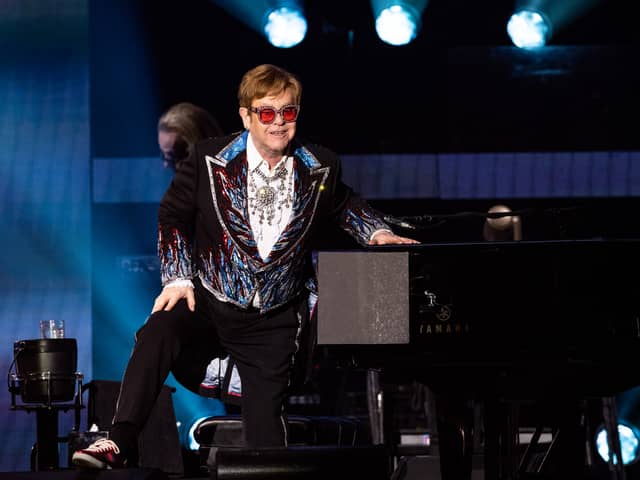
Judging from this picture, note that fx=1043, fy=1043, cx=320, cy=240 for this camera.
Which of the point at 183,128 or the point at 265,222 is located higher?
the point at 183,128

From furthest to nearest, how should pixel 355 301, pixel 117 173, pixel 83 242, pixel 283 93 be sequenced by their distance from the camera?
pixel 117 173, pixel 83 242, pixel 283 93, pixel 355 301

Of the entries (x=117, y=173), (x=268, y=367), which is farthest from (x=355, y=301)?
(x=117, y=173)

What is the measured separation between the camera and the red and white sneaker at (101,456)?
2688mm

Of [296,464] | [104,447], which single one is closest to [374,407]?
[104,447]

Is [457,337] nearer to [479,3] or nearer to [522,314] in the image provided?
[522,314]

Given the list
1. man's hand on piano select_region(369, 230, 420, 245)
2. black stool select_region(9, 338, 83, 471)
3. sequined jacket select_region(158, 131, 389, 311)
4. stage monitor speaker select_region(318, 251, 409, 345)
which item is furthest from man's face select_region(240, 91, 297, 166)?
black stool select_region(9, 338, 83, 471)

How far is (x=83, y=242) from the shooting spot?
4.78m

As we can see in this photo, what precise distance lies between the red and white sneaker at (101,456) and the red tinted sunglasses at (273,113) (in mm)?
1088

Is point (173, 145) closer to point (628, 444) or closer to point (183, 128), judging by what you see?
point (183, 128)

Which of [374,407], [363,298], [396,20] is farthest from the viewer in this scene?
[396,20]

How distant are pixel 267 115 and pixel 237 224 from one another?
360mm

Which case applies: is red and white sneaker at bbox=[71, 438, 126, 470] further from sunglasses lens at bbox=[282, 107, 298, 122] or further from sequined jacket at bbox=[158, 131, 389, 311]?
sunglasses lens at bbox=[282, 107, 298, 122]

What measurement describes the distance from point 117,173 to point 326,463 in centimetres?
403

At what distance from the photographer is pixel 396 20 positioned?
606 centimetres
